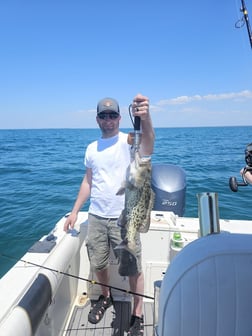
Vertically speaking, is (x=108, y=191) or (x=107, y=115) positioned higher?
(x=107, y=115)

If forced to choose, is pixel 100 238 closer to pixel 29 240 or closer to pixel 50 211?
pixel 29 240

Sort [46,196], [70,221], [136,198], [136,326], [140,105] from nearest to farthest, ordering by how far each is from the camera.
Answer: [140,105] → [136,198] → [136,326] → [70,221] → [46,196]

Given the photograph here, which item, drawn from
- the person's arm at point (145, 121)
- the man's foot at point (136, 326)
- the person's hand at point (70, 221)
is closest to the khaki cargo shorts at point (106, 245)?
the person's hand at point (70, 221)

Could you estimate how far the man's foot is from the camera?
2.51m

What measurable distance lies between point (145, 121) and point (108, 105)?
64 cm

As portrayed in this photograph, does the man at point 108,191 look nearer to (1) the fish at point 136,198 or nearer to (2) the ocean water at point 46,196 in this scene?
(1) the fish at point 136,198

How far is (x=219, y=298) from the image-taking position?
105 cm

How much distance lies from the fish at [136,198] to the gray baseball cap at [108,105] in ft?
2.60

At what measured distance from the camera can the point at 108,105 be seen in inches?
93.3

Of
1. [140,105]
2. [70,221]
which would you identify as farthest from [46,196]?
[140,105]

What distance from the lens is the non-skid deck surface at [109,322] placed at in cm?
264

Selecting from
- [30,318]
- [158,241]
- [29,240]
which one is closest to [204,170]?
[29,240]

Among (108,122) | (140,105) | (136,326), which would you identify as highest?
(108,122)

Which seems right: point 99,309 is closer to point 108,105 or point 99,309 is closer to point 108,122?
point 108,122
